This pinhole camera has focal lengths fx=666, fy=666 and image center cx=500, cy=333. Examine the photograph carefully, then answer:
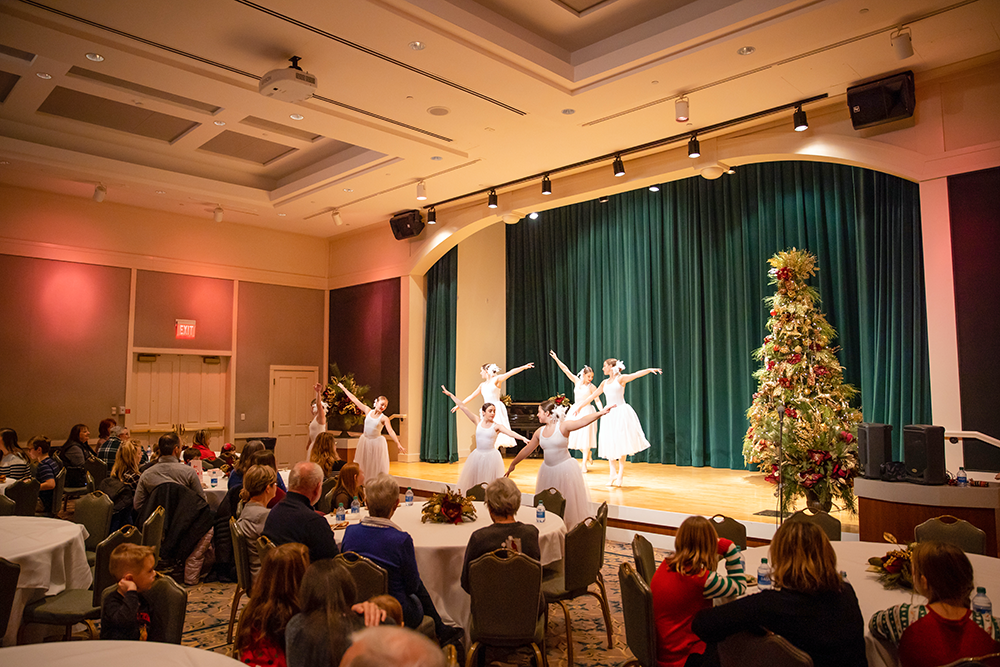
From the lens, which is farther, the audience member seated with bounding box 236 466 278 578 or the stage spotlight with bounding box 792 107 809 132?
the stage spotlight with bounding box 792 107 809 132

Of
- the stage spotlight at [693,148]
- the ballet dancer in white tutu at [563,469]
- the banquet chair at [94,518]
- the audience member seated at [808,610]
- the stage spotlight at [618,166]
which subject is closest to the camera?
the audience member seated at [808,610]

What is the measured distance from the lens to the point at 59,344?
11180 mm

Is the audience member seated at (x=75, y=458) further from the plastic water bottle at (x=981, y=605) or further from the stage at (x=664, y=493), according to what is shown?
the plastic water bottle at (x=981, y=605)

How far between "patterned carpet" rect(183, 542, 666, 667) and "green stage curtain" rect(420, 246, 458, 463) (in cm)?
677

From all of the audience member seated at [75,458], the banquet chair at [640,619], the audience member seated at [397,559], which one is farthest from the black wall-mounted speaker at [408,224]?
the banquet chair at [640,619]

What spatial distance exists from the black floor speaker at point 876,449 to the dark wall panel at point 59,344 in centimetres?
1154

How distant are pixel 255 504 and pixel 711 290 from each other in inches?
374

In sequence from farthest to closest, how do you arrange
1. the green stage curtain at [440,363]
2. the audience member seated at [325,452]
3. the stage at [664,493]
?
the green stage curtain at [440,363] → the stage at [664,493] → the audience member seated at [325,452]

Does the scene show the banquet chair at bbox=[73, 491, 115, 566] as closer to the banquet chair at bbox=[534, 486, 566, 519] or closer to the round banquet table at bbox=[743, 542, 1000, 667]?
the banquet chair at bbox=[534, 486, 566, 519]

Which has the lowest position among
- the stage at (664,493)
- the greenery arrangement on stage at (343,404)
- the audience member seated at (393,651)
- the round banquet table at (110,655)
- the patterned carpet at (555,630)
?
the patterned carpet at (555,630)

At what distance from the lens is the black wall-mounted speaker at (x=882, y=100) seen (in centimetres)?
679

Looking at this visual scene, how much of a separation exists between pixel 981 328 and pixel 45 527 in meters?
8.10

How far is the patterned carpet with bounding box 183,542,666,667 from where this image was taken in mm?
4219

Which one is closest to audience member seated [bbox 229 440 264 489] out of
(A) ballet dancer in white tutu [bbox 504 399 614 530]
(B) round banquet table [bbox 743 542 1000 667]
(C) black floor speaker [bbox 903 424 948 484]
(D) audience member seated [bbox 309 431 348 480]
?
(D) audience member seated [bbox 309 431 348 480]
